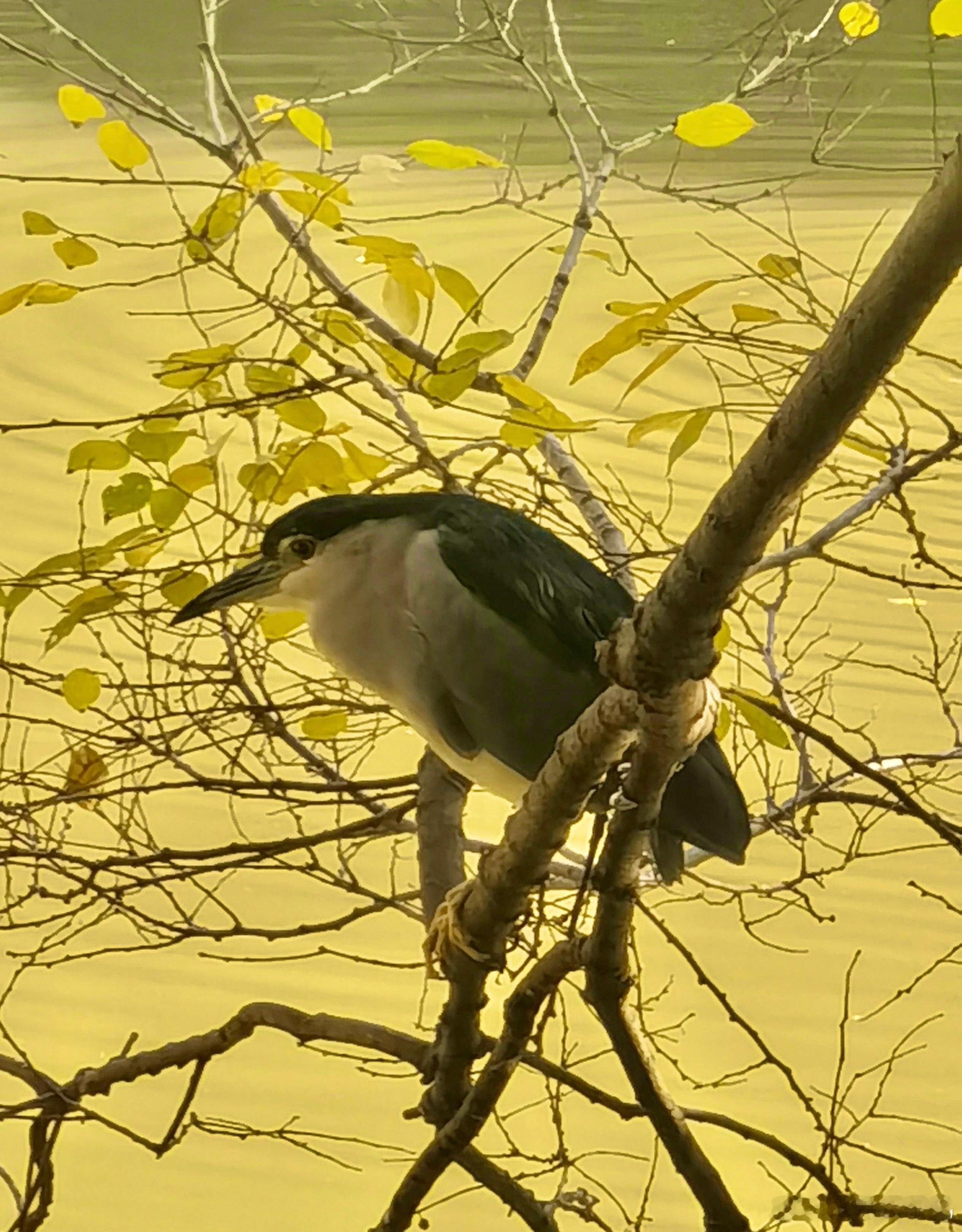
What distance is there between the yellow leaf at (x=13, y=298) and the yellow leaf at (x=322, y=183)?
0.13 meters

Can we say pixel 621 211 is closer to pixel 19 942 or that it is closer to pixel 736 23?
pixel 736 23

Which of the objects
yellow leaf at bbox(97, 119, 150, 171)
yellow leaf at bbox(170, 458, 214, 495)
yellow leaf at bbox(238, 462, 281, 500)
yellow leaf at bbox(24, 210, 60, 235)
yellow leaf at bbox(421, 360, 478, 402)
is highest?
yellow leaf at bbox(97, 119, 150, 171)

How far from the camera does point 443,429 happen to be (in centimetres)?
108

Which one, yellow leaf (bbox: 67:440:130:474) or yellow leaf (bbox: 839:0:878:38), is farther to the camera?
yellow leaf (bbox: 839:0:878:38)

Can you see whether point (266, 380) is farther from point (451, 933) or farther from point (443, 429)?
point (443, 429)

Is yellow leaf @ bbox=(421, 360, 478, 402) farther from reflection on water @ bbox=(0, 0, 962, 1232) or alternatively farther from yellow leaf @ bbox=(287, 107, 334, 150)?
reflection on water @ bbox=(0, 0, 962, 1232)

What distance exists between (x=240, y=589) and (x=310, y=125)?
0.25m

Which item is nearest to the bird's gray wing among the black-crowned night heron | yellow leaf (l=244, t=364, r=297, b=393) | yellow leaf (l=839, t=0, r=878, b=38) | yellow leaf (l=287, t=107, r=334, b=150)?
the black-crowned night heron

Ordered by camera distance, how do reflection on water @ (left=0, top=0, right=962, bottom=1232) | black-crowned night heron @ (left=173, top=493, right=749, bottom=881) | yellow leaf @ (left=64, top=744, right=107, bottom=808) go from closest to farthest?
1. black-crowned night heron @ (left=173, top=493, right=749, bottom=881)
2. yellow leaf @ (left=64, top=744, right=107, bottom=808)
3. reflection on water @ (left=0, top=0, right=962, bottom=1232)

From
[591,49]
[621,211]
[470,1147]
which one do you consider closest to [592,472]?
[621,211]

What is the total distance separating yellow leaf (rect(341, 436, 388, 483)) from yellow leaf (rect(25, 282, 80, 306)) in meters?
0.16

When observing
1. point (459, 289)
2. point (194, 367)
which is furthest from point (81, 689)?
point (459, 289)

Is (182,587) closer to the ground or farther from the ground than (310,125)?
closer to the ground

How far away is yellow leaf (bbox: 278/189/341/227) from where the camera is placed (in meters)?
0.62
